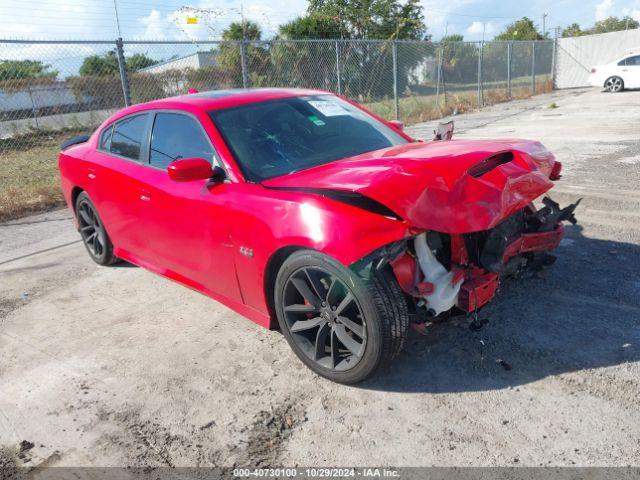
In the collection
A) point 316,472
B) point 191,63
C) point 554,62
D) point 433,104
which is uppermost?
point 191,63

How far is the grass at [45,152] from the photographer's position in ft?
25.7

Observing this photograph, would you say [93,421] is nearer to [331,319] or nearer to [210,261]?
[210,261]

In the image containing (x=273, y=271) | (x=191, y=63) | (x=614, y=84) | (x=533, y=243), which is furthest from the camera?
(x=614, y=84)

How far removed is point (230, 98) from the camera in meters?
3.79

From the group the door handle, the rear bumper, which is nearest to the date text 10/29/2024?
the rear bumper

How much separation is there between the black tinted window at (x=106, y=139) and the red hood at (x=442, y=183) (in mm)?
2246

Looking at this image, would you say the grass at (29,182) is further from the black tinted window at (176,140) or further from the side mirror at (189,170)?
the side mirror at (189,170)

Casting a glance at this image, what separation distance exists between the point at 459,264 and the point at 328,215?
0.81 m

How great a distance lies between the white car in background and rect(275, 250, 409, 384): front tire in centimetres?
2298

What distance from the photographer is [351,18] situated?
2770cm

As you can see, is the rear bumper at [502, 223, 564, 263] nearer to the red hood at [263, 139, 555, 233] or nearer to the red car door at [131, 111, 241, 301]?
the red hood at [263, 139, 555, 233]

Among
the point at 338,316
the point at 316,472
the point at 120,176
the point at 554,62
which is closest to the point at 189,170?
the point at 338,316

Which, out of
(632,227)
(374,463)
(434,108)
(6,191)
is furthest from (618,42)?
(374,463)

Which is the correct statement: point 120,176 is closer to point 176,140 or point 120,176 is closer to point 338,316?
point 176,140
